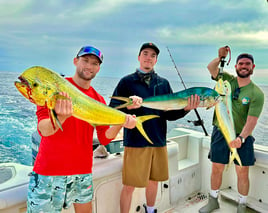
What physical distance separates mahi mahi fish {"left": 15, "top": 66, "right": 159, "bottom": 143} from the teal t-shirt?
5.46ft

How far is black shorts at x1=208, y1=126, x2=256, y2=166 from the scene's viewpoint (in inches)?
95.4

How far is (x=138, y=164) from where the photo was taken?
203cm

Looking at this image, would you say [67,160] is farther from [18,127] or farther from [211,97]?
[18,127]

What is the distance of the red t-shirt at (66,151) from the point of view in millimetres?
1369

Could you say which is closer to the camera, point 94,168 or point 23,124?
point 94,168

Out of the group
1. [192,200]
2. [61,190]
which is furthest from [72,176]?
[192,200]

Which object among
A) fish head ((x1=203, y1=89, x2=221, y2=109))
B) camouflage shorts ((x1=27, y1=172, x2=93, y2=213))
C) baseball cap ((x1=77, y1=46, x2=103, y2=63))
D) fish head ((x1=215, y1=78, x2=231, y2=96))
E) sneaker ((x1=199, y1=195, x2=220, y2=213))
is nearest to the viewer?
camouflage shorts ((x1=27, y1=172, x2=93, y2=213))

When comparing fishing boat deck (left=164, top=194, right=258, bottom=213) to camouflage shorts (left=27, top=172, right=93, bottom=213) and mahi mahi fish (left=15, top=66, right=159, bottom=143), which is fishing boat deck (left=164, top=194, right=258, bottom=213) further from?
mahi mahi fish (left=15, top=66, right=159, bottom=143)

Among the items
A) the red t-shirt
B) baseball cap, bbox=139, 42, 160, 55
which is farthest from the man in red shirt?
baseball cap, bbox=139, 42, 160, 55

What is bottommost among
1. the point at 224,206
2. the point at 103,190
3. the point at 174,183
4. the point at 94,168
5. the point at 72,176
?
the point at 224,206

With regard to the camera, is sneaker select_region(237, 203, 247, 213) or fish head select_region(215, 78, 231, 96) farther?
sneaker select_region(237, 203, 247, 213)

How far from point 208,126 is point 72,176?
5.66m

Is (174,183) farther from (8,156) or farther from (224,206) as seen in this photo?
(8,156)

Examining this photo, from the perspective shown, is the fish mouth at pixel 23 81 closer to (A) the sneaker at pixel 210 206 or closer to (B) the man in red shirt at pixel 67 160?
(B) the man in red shirt at pixel 67 160
